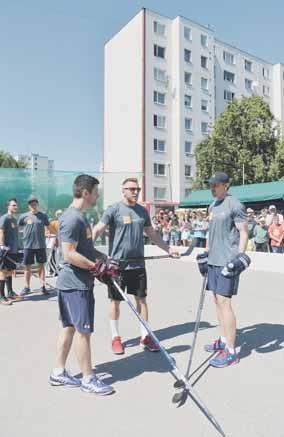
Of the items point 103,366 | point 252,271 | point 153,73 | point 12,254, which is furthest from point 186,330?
point 153,73

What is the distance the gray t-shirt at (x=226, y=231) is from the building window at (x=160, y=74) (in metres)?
41.6

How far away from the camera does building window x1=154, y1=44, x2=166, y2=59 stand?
43.4m

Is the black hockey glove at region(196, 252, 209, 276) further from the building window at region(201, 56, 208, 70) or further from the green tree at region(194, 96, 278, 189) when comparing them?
the building window at region(201, 56, 208, 70)

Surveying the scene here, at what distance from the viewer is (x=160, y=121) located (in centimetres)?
4356

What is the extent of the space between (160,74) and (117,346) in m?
42.7

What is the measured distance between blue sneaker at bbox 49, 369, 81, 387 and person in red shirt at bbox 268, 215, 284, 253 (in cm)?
1062

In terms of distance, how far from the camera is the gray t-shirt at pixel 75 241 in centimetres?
336

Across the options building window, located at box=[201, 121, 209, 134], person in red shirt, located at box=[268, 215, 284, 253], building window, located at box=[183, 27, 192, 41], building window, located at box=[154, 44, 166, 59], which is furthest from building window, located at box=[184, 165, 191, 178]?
person in red shirt, located at box=[268, 215, 284, 253]

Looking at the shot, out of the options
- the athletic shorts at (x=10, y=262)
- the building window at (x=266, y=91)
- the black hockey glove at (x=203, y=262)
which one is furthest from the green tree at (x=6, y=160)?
the black hockey glove at (x=203, y=262)

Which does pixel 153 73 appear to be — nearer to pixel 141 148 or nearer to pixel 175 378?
pixel 141 148

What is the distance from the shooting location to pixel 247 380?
368 centimetres

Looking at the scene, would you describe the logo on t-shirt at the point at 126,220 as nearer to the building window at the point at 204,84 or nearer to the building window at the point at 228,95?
the building window at the point at 204,84

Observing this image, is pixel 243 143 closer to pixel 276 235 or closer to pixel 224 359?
pixel 276 235

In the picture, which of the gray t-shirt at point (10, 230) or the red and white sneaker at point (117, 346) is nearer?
the red and white sneaker at point (117, 346)
